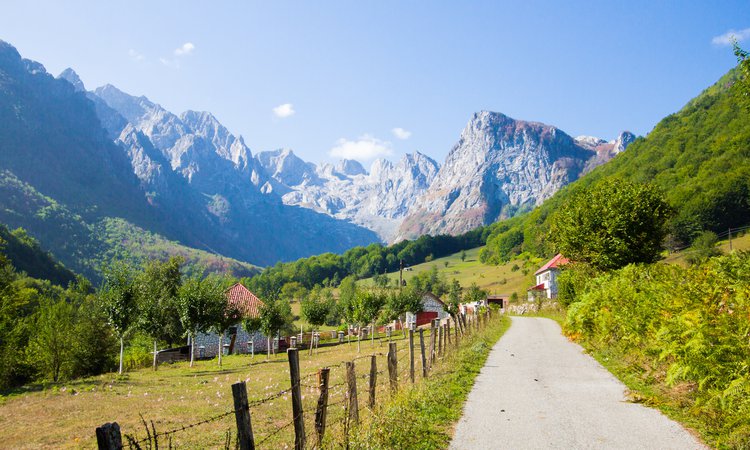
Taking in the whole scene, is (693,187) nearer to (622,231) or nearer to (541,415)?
(622,231)

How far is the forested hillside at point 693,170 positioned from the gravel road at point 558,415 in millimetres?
46765

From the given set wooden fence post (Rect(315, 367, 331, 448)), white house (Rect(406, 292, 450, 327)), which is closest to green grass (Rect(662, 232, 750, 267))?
white house (Rect(406, 292, 450, 327))

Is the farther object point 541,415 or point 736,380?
point 541,415

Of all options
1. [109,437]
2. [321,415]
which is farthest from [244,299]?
[109,437]

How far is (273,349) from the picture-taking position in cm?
4800

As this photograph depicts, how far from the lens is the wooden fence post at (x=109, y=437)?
3.89 m

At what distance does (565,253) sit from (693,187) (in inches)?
3611

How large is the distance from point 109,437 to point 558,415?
26.9 ft

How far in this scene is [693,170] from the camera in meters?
117

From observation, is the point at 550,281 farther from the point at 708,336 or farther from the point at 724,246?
the point at 708,336

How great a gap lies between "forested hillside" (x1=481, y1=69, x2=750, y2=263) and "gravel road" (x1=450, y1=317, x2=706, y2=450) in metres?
46.8

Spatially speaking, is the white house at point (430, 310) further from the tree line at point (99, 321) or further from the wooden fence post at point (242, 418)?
the wooden fence post at point (242, 418)

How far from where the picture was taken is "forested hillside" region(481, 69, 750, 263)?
97.1m

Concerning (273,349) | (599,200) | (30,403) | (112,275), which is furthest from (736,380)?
(273,349)
